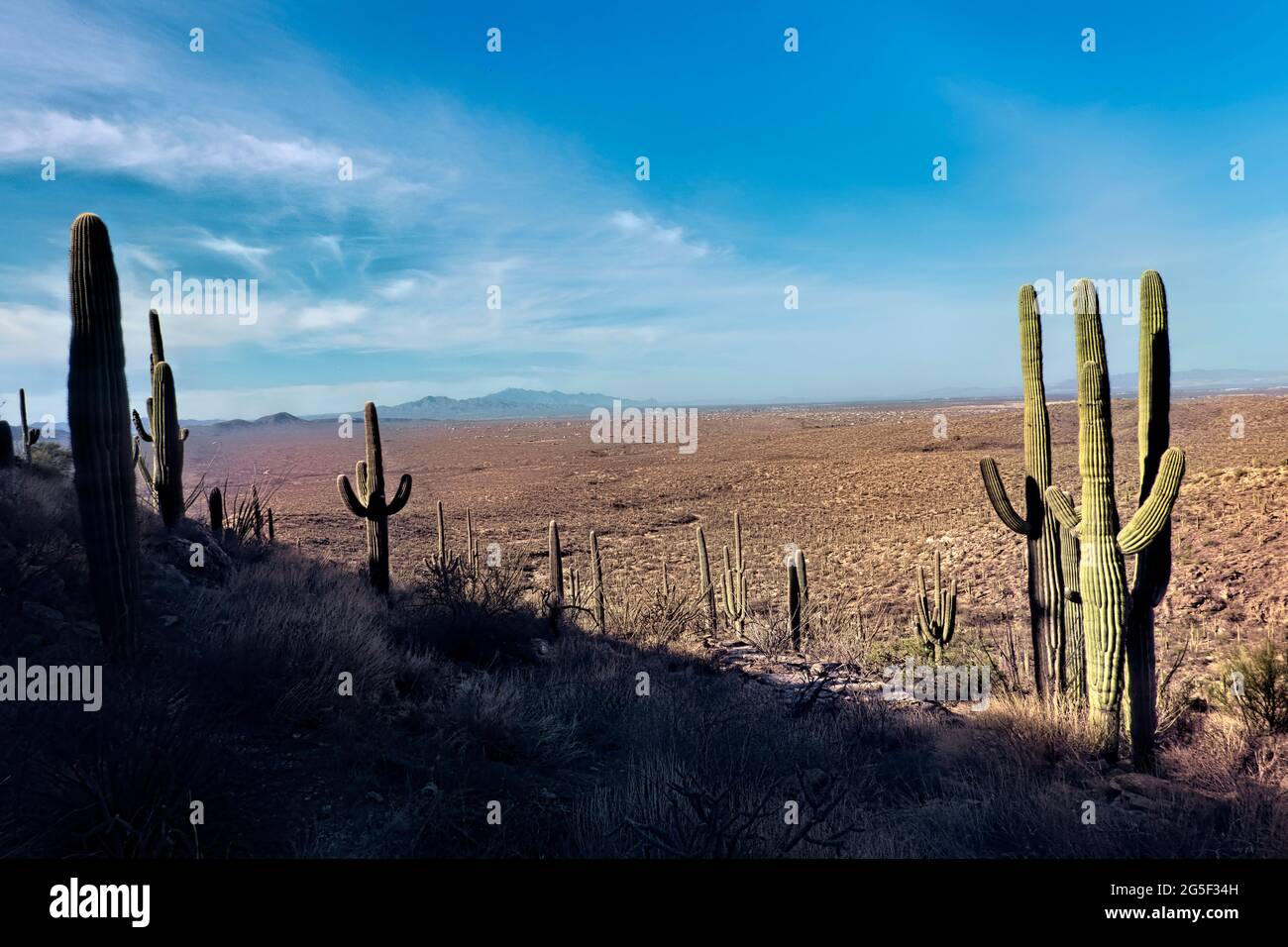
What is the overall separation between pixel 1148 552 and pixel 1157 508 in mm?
739

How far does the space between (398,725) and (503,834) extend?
1992mm

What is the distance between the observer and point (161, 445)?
483 inches

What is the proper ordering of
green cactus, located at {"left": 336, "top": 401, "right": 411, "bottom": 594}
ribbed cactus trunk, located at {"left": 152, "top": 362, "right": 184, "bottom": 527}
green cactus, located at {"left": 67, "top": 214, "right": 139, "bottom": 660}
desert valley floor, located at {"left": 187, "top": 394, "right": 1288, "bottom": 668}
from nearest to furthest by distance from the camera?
green cactus, located at {"left": 67, "top": 214, "right": 139, "bottom": 660} → green cactus, located at {"left": 336, "top": 401, "right": 411, "bottom": 594} → ribbed cactus trunk, located at {"left": 152, "top": 362, "right": 184, "bottom": 527} → desert valley floor, located at {"left": 187, "top": 394, "right": 1288, "bottom": 668}

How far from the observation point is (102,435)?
720 cm

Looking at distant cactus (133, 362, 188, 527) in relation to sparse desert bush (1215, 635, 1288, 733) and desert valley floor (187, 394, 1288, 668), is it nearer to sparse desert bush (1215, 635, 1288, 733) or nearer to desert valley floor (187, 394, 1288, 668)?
desert valley floor (187, 394, 1288, 668)

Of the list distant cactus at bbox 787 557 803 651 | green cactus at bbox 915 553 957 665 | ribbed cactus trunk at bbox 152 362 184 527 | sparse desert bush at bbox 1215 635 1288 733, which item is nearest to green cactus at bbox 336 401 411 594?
ribbed cactus trunk at bbox 152 362 184 527

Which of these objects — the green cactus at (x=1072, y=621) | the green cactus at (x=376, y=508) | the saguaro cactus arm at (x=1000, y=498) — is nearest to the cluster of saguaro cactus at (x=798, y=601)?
the saguaro cactus arm at (x=1000, y=498)

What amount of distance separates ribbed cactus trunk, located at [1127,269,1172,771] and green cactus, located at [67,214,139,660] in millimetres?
9656

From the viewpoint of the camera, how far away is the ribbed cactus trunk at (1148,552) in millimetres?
7113

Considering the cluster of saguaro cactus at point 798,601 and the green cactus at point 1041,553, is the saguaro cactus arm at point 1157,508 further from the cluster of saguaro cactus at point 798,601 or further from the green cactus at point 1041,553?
the cluster of saguaro cactus at point 798,601

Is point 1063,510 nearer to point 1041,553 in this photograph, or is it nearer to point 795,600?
point 1041,553

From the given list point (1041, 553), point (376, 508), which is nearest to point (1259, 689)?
point (1041, 553)

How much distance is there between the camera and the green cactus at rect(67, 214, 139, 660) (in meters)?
6.90

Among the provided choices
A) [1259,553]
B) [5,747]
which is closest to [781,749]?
[5,747]
